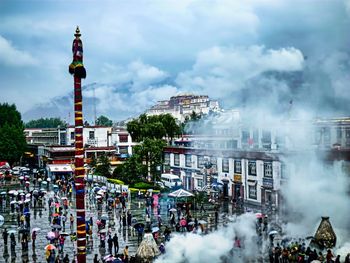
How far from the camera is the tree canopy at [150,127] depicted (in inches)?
2857

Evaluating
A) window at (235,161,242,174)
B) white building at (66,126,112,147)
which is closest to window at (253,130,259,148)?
window at (235,161,242,174)

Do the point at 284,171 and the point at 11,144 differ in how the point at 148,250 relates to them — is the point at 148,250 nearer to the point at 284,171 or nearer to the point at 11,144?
the point at 284,171

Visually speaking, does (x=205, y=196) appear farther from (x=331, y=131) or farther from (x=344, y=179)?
(x=344, y=179)

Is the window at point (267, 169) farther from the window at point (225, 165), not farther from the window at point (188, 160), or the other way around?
the window at point (188, 160)

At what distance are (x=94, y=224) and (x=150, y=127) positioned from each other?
3866cm

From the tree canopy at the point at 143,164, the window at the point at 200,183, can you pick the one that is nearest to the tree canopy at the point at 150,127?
the tree canopy at the point at 143,164

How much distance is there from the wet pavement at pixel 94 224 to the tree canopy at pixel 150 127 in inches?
974

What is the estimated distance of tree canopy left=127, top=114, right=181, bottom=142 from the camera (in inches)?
2857

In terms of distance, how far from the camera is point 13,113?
98.7m

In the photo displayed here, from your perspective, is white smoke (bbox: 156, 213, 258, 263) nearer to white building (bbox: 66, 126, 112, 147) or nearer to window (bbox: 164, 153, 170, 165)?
window (bbox: 164, 153, 170, 165)

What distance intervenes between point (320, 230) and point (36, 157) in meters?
71.2

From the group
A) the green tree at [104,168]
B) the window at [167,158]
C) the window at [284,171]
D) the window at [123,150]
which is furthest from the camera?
the window at [123,150]

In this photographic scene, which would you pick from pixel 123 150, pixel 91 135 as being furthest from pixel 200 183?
pixel 91 135

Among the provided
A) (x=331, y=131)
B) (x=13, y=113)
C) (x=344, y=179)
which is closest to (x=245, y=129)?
(x=331, y=131)
